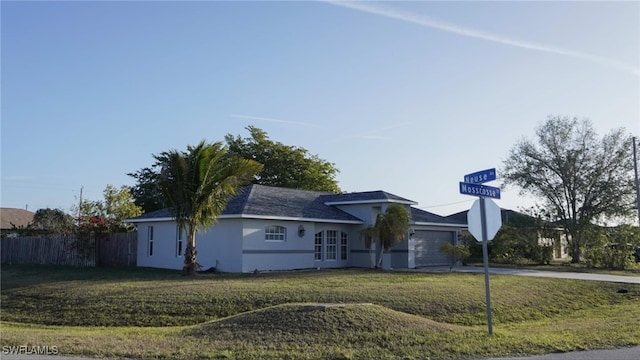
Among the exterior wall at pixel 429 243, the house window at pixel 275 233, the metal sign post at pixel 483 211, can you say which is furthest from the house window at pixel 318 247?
the metal sign post at pixel 483 211

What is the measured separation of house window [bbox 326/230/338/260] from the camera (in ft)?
91.4

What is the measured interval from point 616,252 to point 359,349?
29.4 metres

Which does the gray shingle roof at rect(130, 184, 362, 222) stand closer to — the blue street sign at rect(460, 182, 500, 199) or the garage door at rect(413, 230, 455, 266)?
the garage door at rect(413, 230, 455, 266)

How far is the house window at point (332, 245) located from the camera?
91.4 feet

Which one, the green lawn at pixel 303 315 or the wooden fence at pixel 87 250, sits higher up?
the wooden fence at pixel 87 250

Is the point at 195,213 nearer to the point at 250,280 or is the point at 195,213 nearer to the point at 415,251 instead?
the point at 250,280

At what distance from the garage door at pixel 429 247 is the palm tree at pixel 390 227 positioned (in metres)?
4.50

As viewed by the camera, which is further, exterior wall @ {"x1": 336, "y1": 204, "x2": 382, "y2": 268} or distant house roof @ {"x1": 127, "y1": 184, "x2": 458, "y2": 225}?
exterior wall @ {"x1": 336, "y1": 204, "x2": 382, "y2": 268}

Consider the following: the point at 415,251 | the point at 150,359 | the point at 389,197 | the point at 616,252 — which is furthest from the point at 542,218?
the point at 150,359

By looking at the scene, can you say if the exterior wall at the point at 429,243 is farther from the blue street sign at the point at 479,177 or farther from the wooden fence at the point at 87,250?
the blue street sign at the point at 479,177

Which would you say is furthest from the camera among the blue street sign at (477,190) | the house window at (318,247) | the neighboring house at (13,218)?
the neighboring house at (13,218)

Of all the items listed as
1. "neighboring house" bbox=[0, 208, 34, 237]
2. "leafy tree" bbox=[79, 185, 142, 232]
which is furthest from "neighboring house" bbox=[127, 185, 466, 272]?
"neighboring house" bbox=[0, 208, 34, 237]

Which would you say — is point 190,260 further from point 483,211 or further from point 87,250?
point 483,211

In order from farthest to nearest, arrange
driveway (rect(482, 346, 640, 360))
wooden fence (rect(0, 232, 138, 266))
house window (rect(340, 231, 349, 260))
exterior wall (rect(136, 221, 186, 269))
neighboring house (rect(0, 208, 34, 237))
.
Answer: neighboring house (rect(0, 208, 34, 237))
house window (rect(340, 231, 349, 260))
wooden fence (rect(0, 232, 138, 266))
exterior wall (rect(136, 221, 186, 269))
driveway (rect(482, 346, 640, 360))
